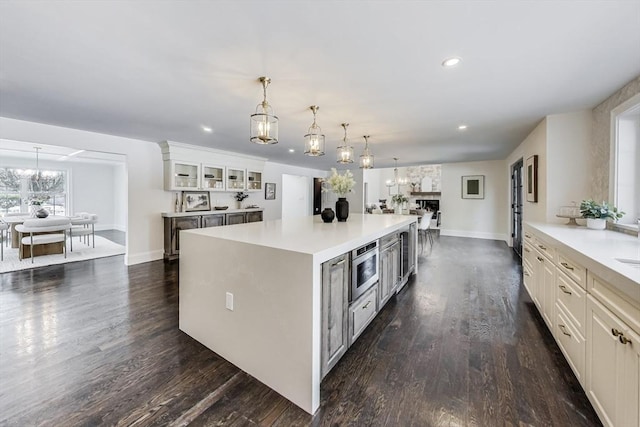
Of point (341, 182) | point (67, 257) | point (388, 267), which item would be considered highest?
point (341, 182)

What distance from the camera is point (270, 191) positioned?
7828mm

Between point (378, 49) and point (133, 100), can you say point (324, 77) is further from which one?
point (133, 100)

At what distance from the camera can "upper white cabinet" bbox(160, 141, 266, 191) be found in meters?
5.18

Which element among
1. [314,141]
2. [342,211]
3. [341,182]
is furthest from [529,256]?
[314,141]

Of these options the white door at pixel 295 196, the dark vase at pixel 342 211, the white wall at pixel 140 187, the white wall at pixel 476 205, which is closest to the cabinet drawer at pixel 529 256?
the dark vase at pixel 342 211

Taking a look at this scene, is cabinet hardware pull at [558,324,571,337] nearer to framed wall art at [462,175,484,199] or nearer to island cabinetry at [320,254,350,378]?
island cabinetry at [320,254,350,378]

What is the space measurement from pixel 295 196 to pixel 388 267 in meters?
6.68

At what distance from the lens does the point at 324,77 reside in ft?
7.57

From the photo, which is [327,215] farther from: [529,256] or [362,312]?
[529,256]

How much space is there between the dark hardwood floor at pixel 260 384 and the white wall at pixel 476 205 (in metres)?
5.18

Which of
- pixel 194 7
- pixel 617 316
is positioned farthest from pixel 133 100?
A: pixel 617 316

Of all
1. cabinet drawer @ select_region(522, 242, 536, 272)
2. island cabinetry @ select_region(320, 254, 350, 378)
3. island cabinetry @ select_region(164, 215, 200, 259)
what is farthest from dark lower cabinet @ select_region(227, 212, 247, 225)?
cabinet drawer @ select_region(522, 242, 536, 272)

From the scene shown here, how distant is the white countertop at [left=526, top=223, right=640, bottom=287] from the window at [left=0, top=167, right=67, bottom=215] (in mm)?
10180

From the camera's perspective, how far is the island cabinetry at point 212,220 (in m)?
5.59
